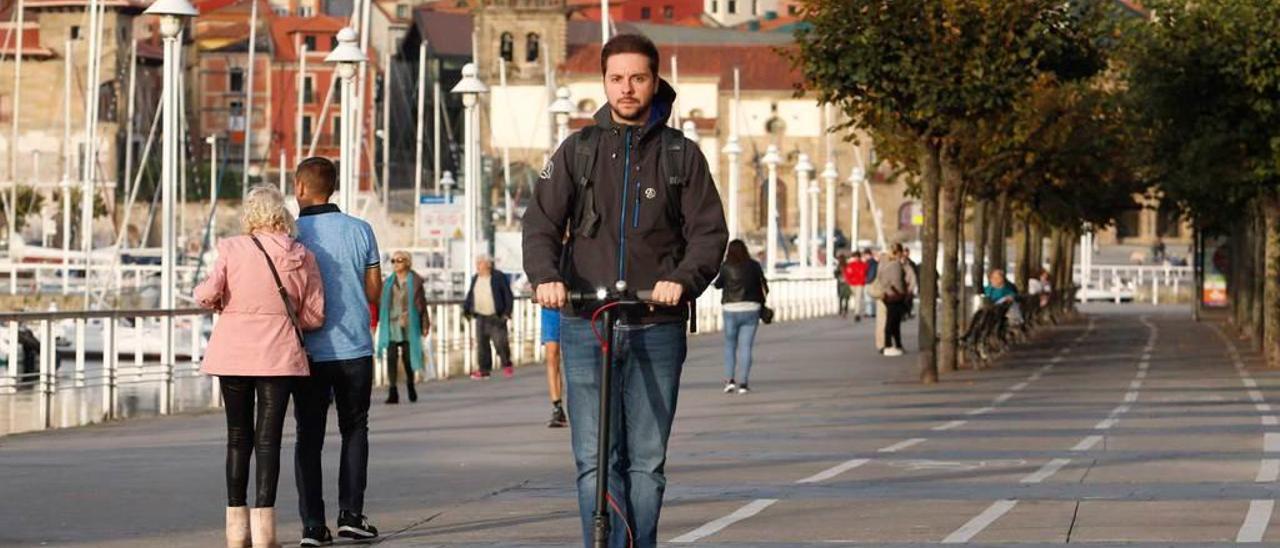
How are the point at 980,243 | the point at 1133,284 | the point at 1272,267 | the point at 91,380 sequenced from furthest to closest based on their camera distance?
the point at 1133,284 → the point at 980,243 → the point at 1272,267 → the point at 91,380

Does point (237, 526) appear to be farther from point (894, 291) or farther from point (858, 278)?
point (858, 278)

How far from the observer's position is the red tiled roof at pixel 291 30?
636ft

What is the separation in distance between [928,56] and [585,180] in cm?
2646

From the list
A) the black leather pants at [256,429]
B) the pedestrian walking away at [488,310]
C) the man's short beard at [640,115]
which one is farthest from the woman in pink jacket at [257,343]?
the pedestrian walking away at [488,310]

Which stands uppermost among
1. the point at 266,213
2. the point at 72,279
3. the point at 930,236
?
the point at 266,213

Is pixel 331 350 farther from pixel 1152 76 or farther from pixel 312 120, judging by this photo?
pixel 312 120

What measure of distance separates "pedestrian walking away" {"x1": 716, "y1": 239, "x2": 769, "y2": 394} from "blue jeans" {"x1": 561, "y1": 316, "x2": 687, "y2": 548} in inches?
835

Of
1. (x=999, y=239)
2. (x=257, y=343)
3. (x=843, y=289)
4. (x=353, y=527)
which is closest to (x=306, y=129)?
(x=843, y=289)

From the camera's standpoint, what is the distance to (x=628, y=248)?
9.56 m

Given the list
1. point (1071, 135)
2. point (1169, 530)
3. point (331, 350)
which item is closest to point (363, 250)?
point (331, 350)

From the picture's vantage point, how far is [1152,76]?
42125mm

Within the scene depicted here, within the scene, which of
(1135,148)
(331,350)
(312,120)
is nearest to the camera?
(331,350)

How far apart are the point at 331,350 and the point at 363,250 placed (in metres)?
0.49

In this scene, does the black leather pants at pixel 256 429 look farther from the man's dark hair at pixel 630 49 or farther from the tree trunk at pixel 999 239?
the tree trunk at pixel 999 239
